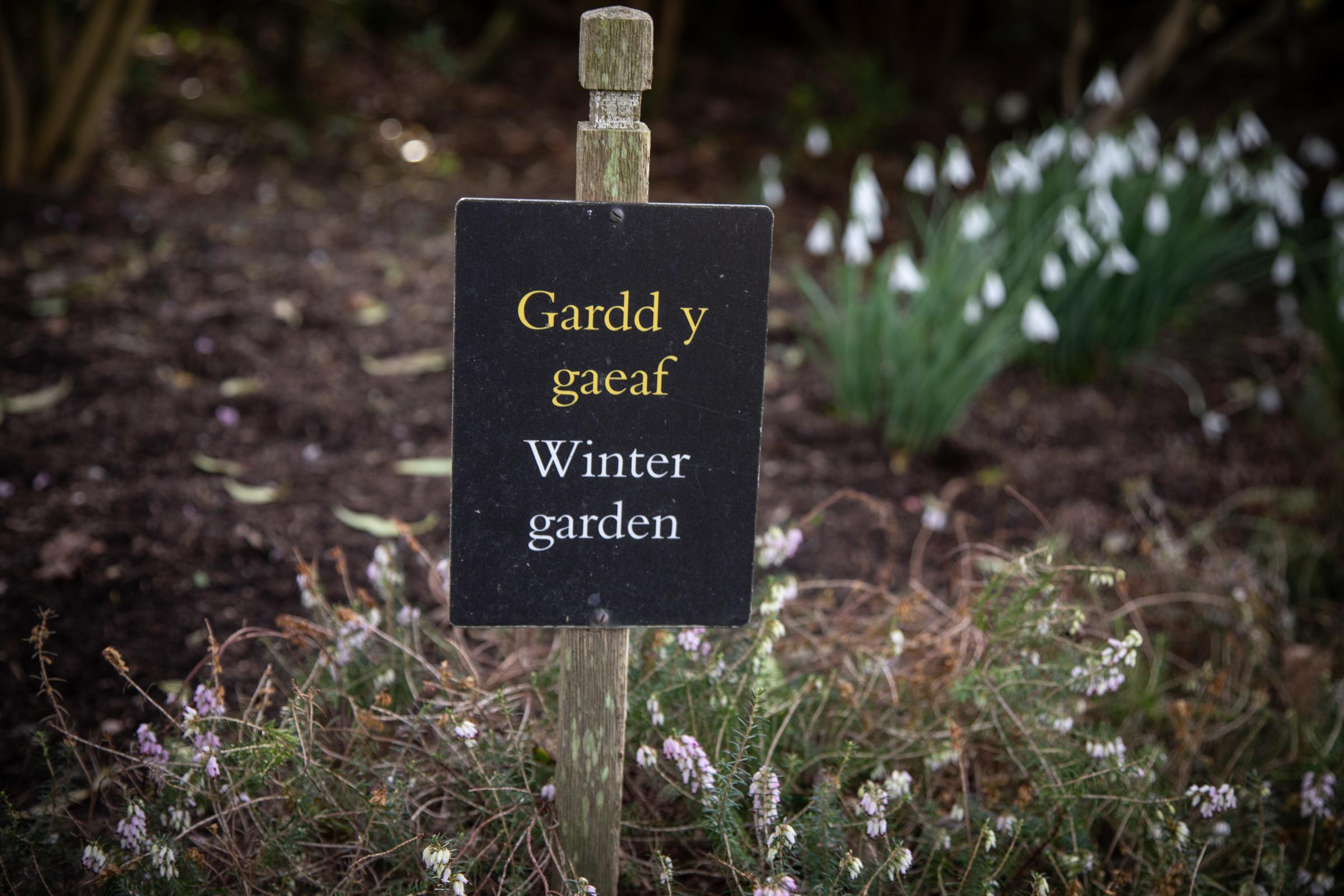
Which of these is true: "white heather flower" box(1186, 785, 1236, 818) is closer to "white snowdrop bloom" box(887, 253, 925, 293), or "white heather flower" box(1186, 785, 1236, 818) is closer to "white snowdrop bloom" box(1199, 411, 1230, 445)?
"white snowdrop bloom" box(887, 253, 925, 293)

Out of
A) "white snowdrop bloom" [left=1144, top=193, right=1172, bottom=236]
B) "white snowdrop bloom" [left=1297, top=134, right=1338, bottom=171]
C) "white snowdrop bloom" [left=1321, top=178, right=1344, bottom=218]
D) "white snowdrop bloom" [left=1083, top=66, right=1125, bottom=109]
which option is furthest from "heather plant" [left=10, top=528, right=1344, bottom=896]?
"white snowdrop bloom" [left=1297, top=134, right=1338, bottom=171]

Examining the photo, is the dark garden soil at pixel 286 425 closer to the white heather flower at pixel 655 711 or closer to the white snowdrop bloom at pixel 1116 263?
the white snowdrop bloom at pixel 1116 263

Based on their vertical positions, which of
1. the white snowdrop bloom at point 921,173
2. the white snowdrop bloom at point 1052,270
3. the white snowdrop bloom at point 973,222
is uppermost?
the white snowdrop bloom at point 921,173

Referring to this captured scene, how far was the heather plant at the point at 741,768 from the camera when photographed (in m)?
1.48

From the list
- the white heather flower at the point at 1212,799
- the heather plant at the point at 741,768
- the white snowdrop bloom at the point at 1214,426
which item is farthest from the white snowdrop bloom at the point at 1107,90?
the white heather flower at the point at 1212,799

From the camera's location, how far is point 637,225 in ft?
4.48

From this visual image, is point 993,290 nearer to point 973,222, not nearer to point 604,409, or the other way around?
point 973,222

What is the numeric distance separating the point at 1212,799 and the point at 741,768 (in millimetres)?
737

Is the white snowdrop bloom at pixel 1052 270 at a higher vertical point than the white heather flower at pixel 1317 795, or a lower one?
higher

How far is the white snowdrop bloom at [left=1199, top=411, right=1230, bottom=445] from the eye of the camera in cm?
355

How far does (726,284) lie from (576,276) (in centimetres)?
20

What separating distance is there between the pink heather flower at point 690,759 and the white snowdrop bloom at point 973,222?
2.07 metres

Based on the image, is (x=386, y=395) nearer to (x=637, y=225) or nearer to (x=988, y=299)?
(x=988, y=299)

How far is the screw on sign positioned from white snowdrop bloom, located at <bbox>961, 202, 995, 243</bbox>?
1.90m
